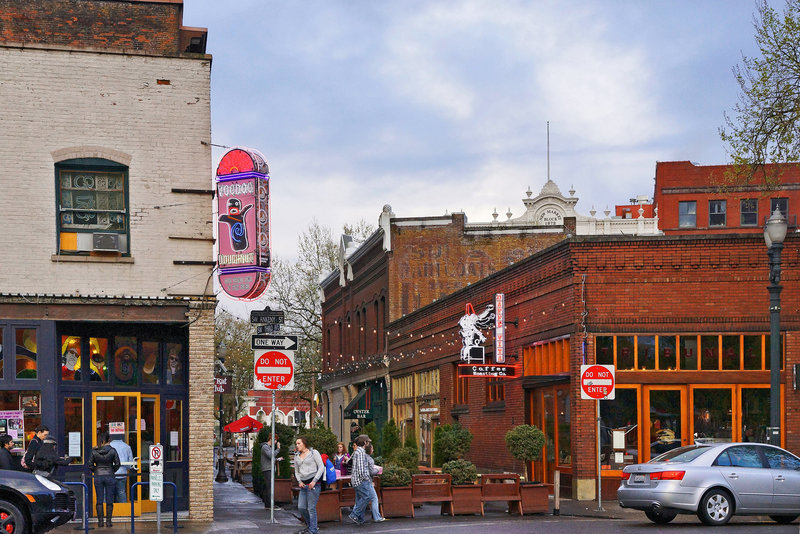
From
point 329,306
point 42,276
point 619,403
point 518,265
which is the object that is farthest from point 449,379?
point 329,306

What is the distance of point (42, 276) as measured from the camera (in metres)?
20.7

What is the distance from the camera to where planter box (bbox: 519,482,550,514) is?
74.0ft

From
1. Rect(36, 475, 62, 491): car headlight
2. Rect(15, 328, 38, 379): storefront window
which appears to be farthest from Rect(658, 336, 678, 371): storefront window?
Rect(36, 475, 62, 491): car headlight

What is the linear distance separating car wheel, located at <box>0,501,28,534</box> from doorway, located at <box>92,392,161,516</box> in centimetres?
A: 522

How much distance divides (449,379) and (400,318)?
9.11 meters

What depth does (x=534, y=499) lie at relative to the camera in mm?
22594

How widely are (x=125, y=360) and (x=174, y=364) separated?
964 millimetres

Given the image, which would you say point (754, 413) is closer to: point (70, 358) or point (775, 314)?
point (775, 314)

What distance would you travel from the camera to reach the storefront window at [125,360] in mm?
21623

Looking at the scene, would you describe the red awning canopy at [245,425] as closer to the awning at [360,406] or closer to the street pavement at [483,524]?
the awning at [360,406]

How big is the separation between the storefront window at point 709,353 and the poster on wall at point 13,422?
1432 centimetres

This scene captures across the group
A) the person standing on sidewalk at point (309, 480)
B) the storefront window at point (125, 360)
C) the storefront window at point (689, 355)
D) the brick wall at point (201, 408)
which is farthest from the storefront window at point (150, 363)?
the storefront window at point (689, 355)

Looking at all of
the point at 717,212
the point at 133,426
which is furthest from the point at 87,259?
the point at 717,212

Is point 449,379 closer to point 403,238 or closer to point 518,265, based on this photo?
point 518,265
